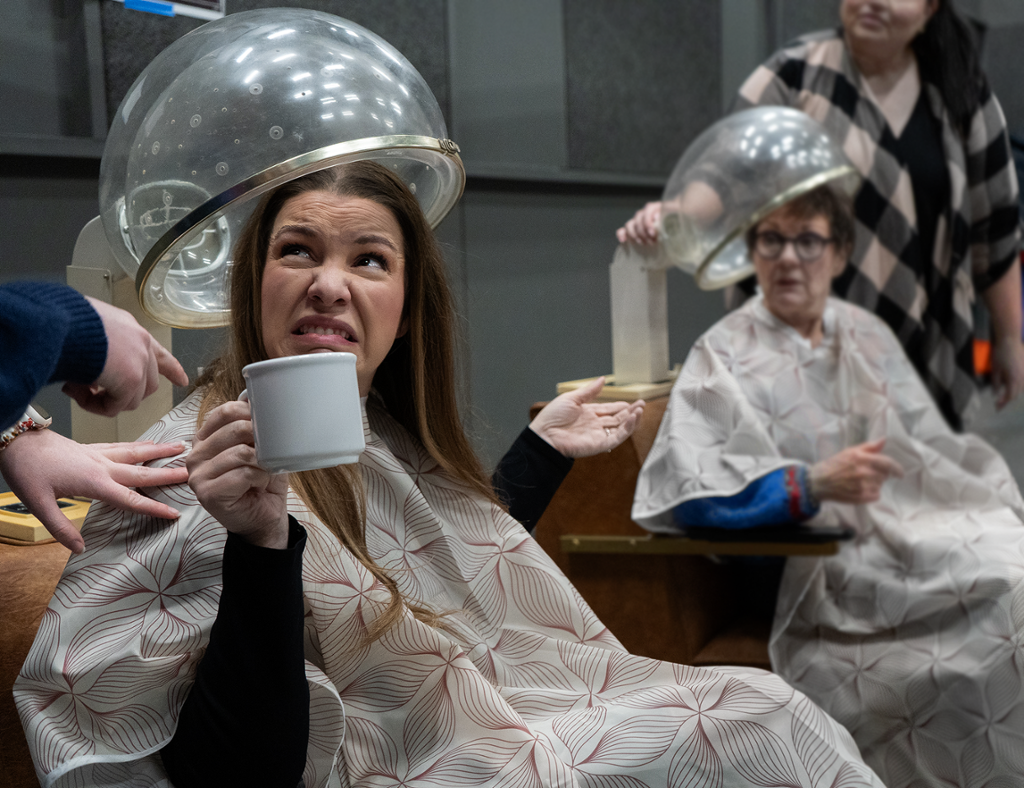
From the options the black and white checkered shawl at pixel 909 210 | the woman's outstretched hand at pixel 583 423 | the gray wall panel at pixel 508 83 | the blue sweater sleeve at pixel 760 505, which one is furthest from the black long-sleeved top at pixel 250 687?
the black and white checkered shawl at pixel 909 210

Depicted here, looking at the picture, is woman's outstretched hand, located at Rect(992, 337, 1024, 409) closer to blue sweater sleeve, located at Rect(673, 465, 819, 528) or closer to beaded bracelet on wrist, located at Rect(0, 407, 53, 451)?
blue sweater sleeve, located at Rect(673, 465, 819, 528)

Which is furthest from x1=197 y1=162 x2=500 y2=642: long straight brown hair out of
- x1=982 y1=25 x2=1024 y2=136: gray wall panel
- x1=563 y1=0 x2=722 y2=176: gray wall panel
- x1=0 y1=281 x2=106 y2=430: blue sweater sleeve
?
x1=982 y1=25 x2=1024 y2=136: gray wall panel

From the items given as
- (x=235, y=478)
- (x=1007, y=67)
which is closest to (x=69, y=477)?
(x=235, y=478)

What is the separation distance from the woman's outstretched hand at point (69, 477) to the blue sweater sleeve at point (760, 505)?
0.97 metres

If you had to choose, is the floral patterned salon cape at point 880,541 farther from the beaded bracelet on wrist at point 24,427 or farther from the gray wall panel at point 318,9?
the beaded bracelet on wrist at point 24,427

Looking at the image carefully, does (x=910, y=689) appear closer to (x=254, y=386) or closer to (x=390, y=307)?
(x=390, y=307)

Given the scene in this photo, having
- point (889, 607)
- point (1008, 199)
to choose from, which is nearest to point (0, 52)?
point (889, 607)

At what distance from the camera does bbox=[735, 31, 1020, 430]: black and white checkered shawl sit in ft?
7.45

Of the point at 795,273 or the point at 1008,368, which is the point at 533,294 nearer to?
the point at 795,273

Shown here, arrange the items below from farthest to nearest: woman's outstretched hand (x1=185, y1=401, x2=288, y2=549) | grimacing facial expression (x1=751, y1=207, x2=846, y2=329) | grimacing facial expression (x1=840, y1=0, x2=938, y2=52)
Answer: grimacing facial expression (x1=840, y1=0, x2=938, y2=52) → grimacing facial expression (x1=751, y1=207, x2=846, y2=329) → woman's outstretched hand (x1=185, y1=401, x2=288, y2=549)

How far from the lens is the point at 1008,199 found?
2.31 metres

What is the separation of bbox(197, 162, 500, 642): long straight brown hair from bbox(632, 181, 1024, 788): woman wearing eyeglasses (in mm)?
609

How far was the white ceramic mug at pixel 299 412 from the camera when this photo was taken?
1.99ft

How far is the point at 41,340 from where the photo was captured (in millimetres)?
575
